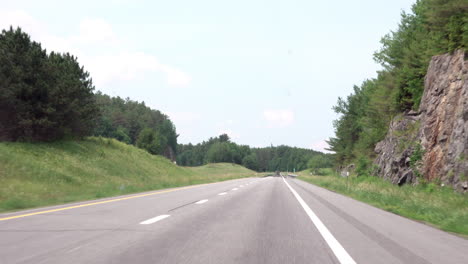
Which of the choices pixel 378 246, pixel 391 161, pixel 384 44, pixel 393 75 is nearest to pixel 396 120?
pixel 391 161

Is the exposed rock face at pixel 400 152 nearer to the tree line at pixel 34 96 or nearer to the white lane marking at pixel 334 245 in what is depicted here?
the white lane marking at pixel 334 245

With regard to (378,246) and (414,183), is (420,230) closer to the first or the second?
(378,246)

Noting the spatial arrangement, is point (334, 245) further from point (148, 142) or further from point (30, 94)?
point (148, 142)

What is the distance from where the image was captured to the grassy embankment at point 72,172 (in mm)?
19000

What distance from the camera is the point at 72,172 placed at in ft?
111

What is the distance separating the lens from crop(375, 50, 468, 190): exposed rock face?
67.1 feet

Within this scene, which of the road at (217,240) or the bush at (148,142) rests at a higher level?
the bush at (148,142)

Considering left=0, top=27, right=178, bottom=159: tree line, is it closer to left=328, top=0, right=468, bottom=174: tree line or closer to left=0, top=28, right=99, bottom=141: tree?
left=0, top=28, right=99, bottom=141: tree

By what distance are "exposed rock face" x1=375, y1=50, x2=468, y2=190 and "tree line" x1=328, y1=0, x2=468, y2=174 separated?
1.55 meters

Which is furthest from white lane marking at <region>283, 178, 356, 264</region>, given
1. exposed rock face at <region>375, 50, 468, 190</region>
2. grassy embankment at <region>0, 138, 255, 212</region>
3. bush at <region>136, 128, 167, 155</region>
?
bush at <region>136, 128, 167, 155</region>

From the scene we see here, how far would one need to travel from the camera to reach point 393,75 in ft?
150

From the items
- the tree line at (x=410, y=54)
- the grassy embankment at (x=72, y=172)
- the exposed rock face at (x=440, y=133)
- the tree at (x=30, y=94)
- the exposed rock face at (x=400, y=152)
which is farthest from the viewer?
the tree at (x=30, y=94)

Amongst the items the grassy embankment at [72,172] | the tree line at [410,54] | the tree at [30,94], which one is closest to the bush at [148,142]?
the grassy embankment at [72,172]

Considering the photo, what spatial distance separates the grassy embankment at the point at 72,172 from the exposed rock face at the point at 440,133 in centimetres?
1622
